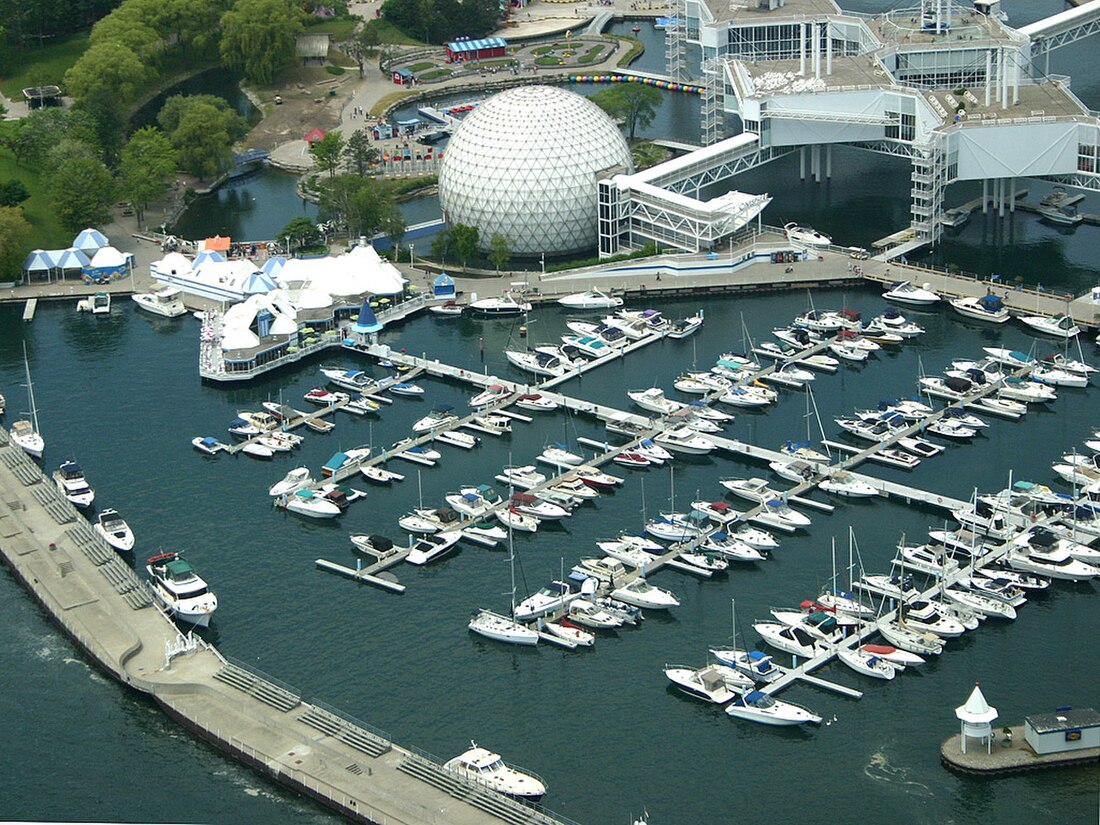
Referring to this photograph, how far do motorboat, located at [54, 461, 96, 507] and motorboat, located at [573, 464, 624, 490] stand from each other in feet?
118

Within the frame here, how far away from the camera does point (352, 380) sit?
171875mm

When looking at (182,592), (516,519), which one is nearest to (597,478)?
(516,519)

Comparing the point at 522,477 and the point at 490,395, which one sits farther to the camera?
the point at 490,395

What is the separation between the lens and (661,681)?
12500 centimetres

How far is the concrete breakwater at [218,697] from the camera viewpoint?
11212 cm

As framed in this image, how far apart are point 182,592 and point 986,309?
80270 mm

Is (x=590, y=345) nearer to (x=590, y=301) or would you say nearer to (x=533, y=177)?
(x=590, y=301)

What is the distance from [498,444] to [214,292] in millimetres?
44256

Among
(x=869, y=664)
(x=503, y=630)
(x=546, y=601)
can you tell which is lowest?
(x=869, y=664)

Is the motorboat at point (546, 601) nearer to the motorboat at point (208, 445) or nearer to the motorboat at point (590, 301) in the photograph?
the motorboat at point (208, 445)

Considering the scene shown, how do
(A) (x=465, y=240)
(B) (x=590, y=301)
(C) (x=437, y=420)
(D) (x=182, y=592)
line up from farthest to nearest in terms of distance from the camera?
1. (A) (x=465, y=240)
2. (B) (x=590, y=301)
3. (C) (x=437, y=420)
4. (D) (x=182, y=592)

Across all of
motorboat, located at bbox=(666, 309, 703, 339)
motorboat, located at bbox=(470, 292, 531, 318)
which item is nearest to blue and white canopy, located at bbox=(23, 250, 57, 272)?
motorboat, located at bbox=(470, 292, 531, 318)

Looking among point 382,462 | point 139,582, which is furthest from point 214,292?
point 139,582

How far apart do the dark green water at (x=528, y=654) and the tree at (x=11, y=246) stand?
1090 inches
